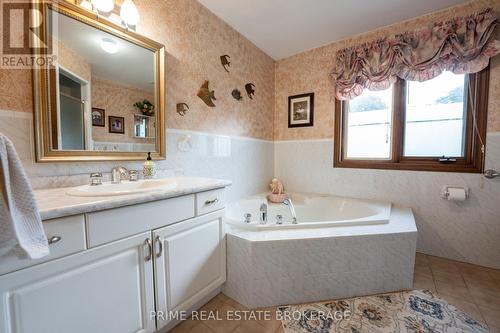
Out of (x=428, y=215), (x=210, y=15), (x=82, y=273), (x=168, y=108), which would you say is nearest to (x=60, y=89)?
(x=168, y=108)

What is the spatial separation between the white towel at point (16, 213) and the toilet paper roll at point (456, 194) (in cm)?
271

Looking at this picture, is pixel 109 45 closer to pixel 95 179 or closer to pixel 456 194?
pixel 95 179

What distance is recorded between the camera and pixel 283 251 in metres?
1.36

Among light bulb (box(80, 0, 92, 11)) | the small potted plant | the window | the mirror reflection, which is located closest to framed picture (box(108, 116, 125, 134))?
the mirror reflection

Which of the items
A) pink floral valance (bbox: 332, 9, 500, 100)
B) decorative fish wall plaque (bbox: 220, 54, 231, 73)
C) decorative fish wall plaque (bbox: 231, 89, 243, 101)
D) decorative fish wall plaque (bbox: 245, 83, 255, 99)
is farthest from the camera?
decorative fish wall plaque (bbox: 245, 83, 255, 99)

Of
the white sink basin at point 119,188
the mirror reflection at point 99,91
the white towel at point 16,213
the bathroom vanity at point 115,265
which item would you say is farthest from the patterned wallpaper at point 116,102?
the white towel at point 16,213

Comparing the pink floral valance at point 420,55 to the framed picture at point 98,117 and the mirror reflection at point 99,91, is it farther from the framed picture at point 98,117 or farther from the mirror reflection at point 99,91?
the framed picture at point 98,117

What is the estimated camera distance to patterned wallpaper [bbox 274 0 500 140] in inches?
67.8

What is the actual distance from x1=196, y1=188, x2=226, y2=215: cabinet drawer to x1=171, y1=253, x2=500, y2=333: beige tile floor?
0.68 meters

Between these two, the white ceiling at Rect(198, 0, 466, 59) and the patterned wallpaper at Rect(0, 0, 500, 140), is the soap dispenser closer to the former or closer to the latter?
the patterned wallpaper at Rect(0, 0, 500, 140)

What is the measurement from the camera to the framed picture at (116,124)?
1.30 metres

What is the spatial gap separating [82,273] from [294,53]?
2.91 meters

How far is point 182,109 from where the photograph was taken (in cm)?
168

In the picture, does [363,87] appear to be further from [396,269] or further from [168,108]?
[168,108]
